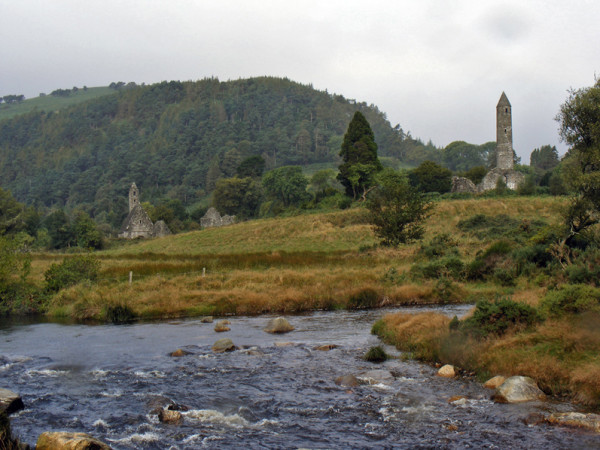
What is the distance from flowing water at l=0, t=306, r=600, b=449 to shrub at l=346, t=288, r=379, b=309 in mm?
8124

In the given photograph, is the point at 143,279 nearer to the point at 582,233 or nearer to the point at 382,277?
the point at 382,277

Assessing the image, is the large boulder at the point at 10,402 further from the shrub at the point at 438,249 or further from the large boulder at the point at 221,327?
the shrub at the point at 438,249

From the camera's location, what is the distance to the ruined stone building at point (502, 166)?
97988mm

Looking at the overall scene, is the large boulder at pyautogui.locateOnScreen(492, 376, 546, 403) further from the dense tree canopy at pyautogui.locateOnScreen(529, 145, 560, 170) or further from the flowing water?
the dense tree canopy at pyautogui.locateOnScreen(529, 145, 560, 170)

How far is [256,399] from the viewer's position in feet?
48.8

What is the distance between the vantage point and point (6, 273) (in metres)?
32.7

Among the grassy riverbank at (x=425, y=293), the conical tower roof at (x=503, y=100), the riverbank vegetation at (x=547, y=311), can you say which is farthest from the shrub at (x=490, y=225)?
the conical tower roof at (x=503, y=100)

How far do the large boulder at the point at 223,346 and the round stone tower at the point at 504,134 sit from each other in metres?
89.1

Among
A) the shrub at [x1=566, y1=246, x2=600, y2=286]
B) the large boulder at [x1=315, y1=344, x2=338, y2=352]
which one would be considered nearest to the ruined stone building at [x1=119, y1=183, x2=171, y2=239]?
the shrub at [x1=566, y1=246, x2=600, y2=286]

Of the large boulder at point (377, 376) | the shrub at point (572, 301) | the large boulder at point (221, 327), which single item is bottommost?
the large boulder at point (221, 327)

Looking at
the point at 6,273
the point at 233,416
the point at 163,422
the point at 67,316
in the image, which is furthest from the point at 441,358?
the point at 6,273

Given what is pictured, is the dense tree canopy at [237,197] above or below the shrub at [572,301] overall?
above

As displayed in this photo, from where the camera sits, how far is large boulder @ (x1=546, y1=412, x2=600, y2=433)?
11.7 meters

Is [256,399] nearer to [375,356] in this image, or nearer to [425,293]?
[375,356]
